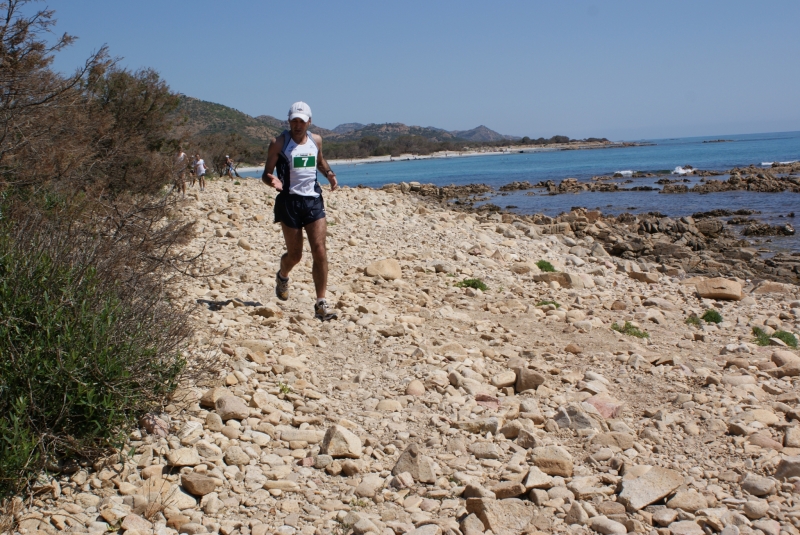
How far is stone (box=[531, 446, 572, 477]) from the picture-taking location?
3.61 metres

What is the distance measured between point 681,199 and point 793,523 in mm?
28133

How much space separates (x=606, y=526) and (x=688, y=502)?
500 mm

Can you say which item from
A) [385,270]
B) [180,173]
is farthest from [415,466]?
[385,270]

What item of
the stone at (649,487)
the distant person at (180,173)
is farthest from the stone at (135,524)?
the distant person at (180,173)

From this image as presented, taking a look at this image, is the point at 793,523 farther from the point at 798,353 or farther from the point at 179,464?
the point at 798,353

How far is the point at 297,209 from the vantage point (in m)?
A: 5.88

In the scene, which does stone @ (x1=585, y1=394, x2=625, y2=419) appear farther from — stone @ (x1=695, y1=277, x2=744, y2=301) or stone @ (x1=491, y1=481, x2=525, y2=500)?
stone @ (x1=695, y1=277, x2=744, y2=301)

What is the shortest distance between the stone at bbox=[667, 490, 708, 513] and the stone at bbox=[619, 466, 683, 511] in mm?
55

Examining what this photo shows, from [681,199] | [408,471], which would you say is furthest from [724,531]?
[681,199]

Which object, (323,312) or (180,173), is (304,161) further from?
(323,312)

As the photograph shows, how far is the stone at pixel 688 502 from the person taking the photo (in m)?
3.29

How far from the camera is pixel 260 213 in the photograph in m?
11.7

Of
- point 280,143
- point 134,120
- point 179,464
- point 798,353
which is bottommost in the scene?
point 798,353

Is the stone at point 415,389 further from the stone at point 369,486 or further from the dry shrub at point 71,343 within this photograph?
the dry shrub at point 71,343
